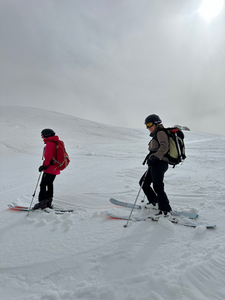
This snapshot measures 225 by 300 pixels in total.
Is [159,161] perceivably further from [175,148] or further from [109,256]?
[109,256]

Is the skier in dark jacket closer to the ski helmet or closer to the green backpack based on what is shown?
the ski helmet

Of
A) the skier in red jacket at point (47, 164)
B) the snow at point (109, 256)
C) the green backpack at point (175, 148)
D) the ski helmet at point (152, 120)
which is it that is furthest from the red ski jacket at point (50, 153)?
the green backpack at point (175, 148)

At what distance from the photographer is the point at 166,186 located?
20.4 feet

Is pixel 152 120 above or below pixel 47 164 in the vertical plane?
above

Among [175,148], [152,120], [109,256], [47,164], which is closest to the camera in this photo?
[109,256]

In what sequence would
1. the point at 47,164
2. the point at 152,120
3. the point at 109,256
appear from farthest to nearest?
the point at 47,164 → the point at 152,120 → the point at 109,256

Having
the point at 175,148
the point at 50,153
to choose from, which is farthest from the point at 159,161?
the point at 50,153

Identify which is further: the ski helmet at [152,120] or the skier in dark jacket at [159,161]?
the ski helmet at [152,120]

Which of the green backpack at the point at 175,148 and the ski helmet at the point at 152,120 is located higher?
the ski helmet at the point at 152,120

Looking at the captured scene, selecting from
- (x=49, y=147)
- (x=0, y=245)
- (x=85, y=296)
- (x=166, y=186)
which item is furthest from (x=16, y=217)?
(x=166, y=186)

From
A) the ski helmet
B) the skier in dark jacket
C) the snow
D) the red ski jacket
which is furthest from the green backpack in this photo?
the red ski jacket

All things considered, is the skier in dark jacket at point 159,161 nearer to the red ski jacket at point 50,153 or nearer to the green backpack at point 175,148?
the green backpack at point 175,148

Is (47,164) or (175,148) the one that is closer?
(175,148)

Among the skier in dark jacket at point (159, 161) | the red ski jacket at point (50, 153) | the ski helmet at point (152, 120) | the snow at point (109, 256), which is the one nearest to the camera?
the snow at point (109, 256)
